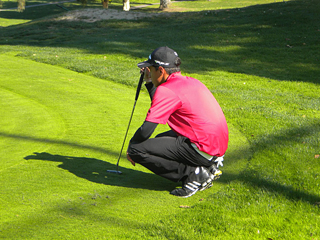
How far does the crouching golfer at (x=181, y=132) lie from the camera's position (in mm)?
3684

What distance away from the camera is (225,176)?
457cm

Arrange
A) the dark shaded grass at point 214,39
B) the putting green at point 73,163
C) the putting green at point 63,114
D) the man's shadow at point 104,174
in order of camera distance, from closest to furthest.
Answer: the putting green at point 73,163 < the man's shadow at point 104,174 < the putting green at point 63,114 < the dark shaded grass at point 214,39

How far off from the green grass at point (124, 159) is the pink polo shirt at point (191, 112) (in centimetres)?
64

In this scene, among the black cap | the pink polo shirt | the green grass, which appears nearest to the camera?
the green grass

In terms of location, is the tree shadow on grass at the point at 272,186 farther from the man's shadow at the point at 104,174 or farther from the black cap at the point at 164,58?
the black cap at the point at 164,58

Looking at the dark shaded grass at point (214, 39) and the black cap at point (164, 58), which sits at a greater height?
the black cap at point (164, 58)

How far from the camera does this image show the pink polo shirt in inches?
142

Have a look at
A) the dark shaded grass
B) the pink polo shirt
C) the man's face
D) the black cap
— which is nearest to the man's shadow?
the pink polo shirt

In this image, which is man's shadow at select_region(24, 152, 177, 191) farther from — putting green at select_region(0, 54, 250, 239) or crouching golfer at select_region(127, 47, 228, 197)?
crouching golfer at select_region(127, 47, 228, 197)

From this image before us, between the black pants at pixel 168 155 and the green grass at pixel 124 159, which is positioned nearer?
the green grass at pixel 124 159

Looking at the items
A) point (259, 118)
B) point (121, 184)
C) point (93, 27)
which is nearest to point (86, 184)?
point (121, 184)

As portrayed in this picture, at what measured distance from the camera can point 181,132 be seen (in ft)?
12.9

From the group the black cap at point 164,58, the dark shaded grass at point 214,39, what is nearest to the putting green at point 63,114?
the black cap at point 164,58

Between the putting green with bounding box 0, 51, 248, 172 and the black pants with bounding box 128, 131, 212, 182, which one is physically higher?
the black pants with bounding box 128, 131, 212, 182
